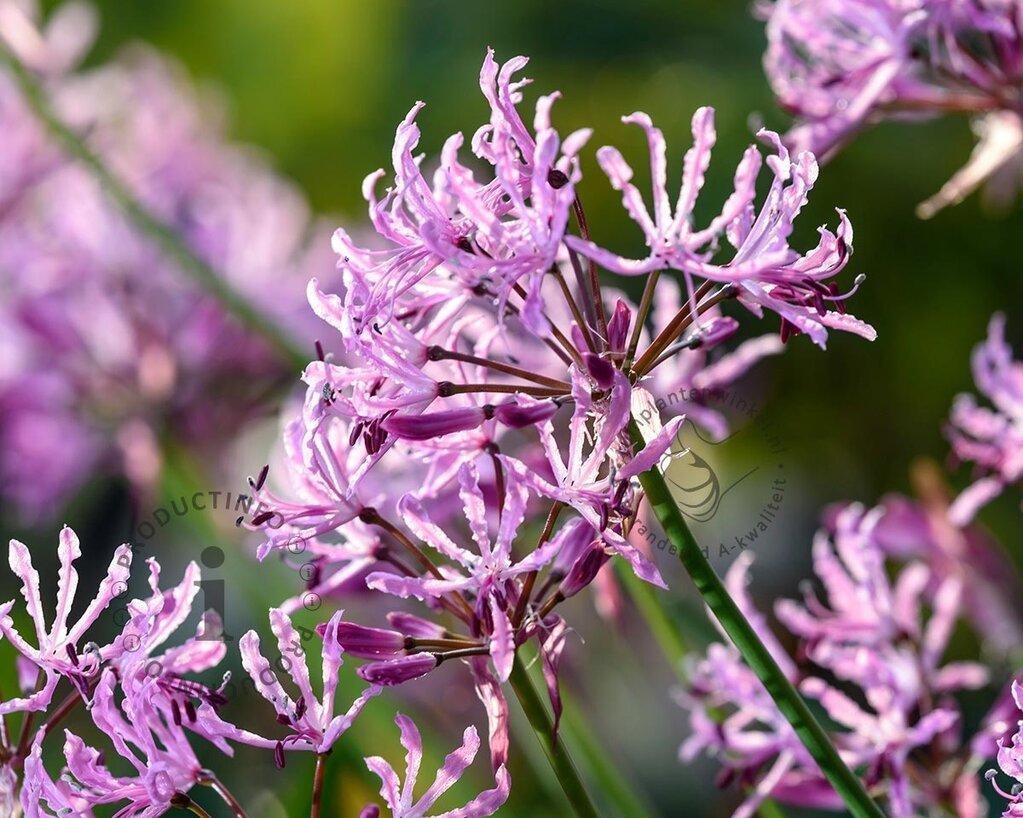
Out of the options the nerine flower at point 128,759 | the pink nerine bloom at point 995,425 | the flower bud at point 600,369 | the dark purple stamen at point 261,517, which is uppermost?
the dark purple stamen at point 261,517

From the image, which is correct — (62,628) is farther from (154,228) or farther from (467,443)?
(154,228)

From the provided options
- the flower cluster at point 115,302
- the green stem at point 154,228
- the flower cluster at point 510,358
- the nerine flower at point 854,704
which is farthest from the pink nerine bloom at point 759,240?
the flower cluster at point 115,302

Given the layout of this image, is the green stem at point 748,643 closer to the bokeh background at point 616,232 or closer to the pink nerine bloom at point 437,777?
the pink nerine bloom at point 437,777

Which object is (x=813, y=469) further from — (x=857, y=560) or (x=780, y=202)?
(x=780, y=202)

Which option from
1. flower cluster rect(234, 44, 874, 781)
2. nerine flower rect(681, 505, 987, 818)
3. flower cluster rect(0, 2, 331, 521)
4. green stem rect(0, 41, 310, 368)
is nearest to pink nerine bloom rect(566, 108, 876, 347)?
flower cluster rect(234, 44, 874, 781)

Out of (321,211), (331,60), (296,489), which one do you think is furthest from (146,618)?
(331,60)

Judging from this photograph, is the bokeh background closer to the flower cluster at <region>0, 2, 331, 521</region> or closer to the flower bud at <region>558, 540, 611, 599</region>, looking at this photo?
the flower cluster at <region>0, 2, 331, 521</region>

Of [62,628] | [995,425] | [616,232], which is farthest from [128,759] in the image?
[616,232]
